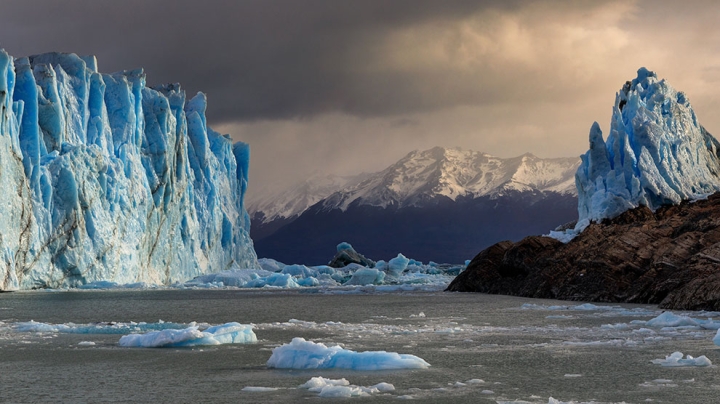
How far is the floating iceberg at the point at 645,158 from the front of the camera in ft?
166

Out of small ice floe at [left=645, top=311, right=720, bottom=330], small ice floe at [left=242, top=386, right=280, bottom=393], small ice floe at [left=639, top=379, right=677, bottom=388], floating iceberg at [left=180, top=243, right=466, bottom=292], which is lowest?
small ice floe at [left=242, top=386, right=280, bottom=393]

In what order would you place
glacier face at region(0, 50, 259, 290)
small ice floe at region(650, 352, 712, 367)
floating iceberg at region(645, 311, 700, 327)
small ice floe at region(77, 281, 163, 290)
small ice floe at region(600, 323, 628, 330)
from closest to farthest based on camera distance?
small ice floe at region(650, 352, 712, 367)
small ice floe at region(600, 323, 628, 330)
floating iceberg at region(645, 311, 700, 327)
glacier face at region(0, 50, 259, 290)
small ice floe at region(77, 281, 163, 290)

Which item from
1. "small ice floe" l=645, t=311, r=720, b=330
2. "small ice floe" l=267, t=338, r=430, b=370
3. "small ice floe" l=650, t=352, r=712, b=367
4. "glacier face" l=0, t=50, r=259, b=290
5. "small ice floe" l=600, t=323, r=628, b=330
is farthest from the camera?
"glacier face" l=0, t=50, r=259, b=290

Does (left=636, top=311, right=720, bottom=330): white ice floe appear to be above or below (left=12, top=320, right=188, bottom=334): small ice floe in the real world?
above

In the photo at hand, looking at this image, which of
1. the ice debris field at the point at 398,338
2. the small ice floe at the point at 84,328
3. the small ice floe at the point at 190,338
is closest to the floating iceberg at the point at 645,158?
the ice debris field at the point at 398,338

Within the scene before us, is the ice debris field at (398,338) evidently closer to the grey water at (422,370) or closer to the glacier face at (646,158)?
the grey water at (422,370)

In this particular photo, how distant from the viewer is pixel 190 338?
1681cm

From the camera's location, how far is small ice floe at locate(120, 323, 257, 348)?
55.3 ft

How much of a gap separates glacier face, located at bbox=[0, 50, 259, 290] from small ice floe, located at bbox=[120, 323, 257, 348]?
2895cm

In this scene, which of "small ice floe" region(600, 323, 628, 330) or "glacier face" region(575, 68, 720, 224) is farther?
"glacier face" region(575, 68, 720, 224)

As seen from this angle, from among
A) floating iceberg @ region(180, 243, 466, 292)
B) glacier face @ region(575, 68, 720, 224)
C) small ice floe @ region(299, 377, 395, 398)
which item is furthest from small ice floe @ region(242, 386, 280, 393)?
floating iceberg @ region(180, 243, 466, 292)

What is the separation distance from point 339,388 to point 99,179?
143ft

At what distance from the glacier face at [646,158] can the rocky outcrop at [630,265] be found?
3.86 meters

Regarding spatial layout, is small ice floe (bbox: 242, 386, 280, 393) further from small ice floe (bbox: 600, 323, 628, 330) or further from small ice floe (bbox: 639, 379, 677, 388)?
small ice floe (bbox: 600, 323, 628, 330)
